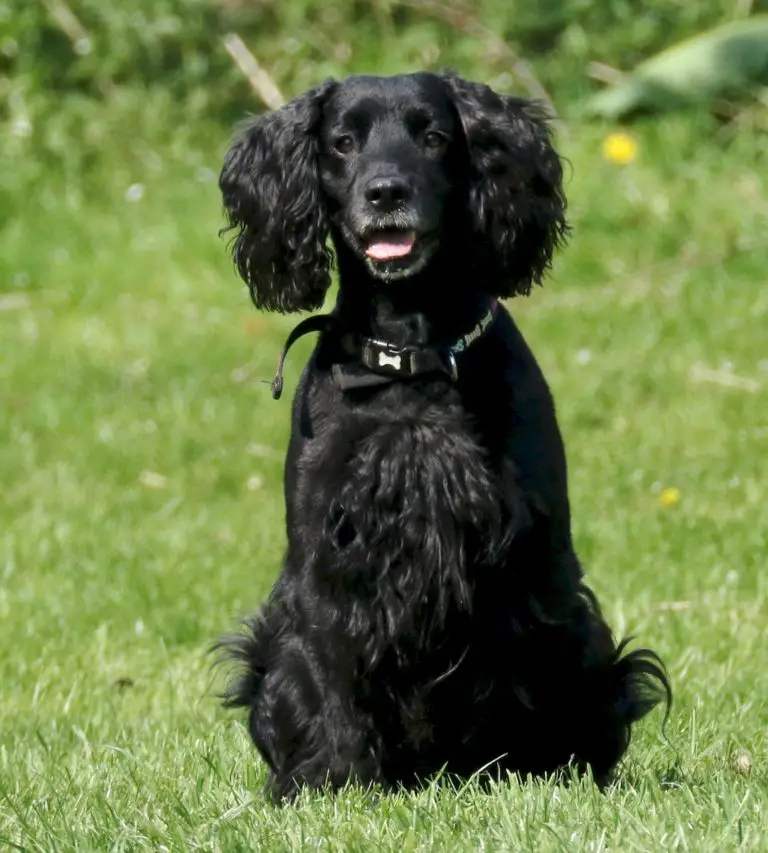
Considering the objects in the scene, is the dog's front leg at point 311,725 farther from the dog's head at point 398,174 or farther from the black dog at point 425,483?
the dog's head at point 398,174

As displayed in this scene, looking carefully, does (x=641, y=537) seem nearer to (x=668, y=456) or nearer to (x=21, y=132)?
(x=668, y=456)

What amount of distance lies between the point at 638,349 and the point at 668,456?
109 cm

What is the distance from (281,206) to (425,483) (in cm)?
83

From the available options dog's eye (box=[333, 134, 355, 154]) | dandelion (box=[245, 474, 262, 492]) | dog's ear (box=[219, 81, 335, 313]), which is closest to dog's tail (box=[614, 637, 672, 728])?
dog's ear (box=[219, 81, 335, 313])

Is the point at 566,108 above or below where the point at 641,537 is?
above

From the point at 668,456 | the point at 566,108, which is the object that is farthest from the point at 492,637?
the point at 566,108

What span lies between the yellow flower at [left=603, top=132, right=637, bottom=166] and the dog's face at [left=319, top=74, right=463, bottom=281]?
227 inches

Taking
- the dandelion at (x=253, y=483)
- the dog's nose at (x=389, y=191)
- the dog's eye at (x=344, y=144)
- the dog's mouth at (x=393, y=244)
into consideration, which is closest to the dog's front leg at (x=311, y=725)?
the dog's mouth at (x=393, y=244)

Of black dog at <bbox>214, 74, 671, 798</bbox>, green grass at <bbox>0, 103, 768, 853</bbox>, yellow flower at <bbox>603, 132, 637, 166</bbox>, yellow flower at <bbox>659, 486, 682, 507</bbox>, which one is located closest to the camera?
green grass at <bbox>0, 103, 768, 853</bbox>

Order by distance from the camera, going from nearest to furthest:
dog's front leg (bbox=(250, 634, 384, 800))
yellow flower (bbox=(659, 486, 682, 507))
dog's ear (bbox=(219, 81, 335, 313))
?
1. dog's front leg (bbox=(250, 634, 384, 800))
2. dog's ear (bbox=(219, 81, 335, 313))
3. yellow flower (bbox=(659, 486, 682, 507))

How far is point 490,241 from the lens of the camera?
421 centimetres

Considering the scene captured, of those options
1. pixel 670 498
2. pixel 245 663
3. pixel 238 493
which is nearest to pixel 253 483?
pixel 238 493

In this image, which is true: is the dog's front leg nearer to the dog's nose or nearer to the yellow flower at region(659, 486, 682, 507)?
the dog's nose

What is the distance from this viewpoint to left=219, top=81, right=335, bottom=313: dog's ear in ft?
14.1
